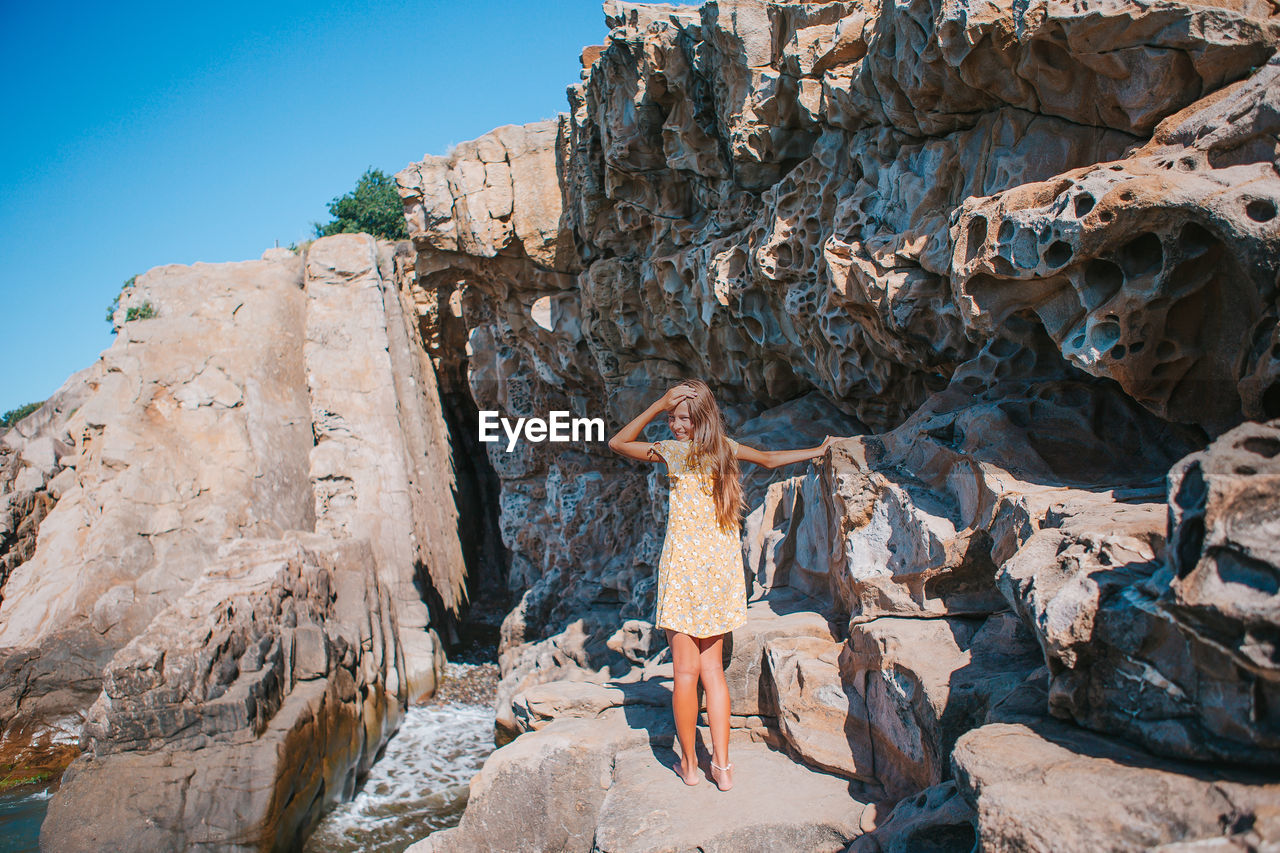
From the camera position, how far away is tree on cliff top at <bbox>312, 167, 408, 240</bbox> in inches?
810

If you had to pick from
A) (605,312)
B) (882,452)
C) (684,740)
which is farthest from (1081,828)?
(605,312)

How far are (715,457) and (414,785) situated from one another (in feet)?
20.1

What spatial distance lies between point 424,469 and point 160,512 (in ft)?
12.8

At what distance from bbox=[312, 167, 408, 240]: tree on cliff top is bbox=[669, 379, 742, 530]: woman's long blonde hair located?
60.6ft

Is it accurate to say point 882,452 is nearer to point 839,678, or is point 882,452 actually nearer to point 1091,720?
point 839,678

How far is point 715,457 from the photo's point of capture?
3.46 meters

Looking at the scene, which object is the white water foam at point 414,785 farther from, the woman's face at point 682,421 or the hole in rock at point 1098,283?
the hole in rock at point 1098,283

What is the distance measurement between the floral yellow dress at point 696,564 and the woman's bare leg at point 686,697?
71mm

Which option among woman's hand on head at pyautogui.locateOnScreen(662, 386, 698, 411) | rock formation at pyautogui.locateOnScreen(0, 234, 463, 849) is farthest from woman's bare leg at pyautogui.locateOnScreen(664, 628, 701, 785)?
rock formation at pyautogui.locateOnScreen(0, 234, 463, 849)

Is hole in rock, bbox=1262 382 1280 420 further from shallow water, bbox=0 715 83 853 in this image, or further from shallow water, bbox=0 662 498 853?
shallow water, bbox=0 715 83 853

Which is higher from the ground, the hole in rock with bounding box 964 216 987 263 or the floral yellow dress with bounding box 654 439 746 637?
the hole in rock with bounding box 964 216 987 263

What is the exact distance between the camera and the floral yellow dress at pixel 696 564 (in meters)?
3.36

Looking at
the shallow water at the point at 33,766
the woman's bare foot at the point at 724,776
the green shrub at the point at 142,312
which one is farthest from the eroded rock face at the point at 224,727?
the green shrub at the point at 142,312

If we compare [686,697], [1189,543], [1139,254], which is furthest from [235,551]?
[1189,543]
